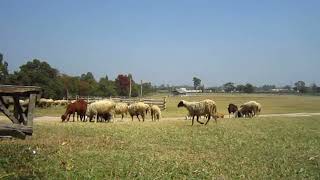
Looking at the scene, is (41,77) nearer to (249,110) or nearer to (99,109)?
(249,110)

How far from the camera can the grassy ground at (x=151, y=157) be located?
11453 millimetres

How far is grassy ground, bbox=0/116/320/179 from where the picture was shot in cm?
1145

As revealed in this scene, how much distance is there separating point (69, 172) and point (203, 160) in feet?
13.9

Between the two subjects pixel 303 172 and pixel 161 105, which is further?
pixel 161 105

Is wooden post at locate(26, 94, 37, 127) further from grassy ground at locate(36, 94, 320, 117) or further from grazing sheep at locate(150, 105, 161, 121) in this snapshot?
grassy ground at locate(36, 94, 320, 117)

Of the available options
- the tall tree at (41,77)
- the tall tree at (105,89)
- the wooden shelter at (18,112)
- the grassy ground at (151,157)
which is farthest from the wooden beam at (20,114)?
the tall tree at (105,89)

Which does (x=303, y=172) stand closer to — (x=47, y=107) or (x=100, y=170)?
(x=100, y=170)

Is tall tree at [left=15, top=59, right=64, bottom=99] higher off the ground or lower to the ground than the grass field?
higher

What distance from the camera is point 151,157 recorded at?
44.7ft

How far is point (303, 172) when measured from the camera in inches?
504

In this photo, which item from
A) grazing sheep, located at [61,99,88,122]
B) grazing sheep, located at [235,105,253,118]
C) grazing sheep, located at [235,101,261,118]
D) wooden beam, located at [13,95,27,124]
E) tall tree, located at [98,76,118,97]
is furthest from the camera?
tall tree, located at [98,76,118,97]

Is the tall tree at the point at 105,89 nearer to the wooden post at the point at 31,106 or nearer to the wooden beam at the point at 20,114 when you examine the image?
the wooden beam at the point at 20,114

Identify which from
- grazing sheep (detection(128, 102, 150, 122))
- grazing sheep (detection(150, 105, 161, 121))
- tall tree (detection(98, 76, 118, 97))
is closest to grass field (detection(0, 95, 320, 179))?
grazing sheep (detection(128, 102, 150, 122))

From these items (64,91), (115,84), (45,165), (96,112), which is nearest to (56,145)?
(45,165)
